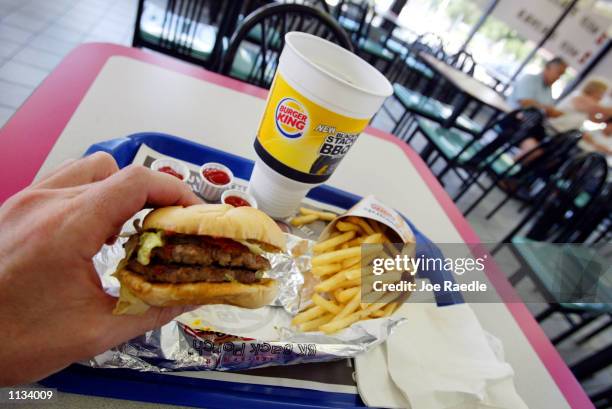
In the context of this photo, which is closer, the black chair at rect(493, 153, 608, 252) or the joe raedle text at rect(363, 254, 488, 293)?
the joe raedle text at rect(363, 254, 488, 293)

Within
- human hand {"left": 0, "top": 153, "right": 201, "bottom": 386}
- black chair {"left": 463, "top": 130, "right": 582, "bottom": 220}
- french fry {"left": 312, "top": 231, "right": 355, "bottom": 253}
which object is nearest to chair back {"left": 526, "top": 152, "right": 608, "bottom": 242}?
black chair {"left": 463, "top": 130, "right": 582, "bottom": 220}

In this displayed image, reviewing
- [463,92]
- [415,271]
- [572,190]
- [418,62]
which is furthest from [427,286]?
[418,62]

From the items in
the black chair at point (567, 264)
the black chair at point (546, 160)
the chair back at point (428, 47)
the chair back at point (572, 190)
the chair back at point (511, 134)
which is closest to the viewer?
the black chair at point (567, 264)

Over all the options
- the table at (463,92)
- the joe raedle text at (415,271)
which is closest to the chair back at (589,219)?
the table at (463,92)

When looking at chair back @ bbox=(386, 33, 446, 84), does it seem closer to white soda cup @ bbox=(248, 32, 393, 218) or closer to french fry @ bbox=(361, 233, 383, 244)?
white soda cup @ bbox=(248, 32, 393, 218)

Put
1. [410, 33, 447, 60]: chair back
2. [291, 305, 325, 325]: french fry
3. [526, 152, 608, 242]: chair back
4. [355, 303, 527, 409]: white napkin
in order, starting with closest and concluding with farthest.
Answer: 1. [355, 303, 527, 409]: white napkin
2. [291, 305, 325, 325]: french fry
3. [526, 152, 608, 242]: chair back
4. [410, 33, 447, 60]: chair back

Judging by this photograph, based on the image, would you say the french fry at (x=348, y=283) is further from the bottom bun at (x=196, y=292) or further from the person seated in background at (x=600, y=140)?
the person seated in background at (x=600, y=140)

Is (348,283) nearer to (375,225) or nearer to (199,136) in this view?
(375,225)
